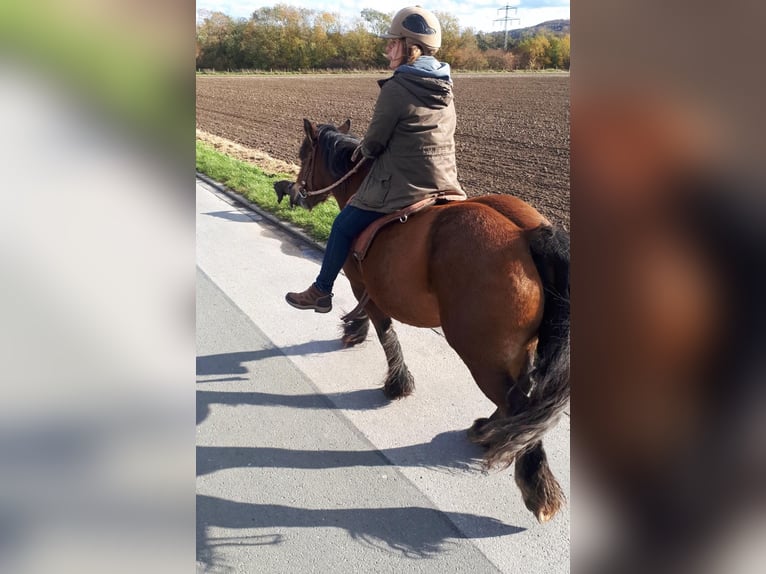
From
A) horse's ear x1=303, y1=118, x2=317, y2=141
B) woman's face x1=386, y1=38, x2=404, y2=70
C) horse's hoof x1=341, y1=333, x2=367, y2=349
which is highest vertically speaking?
woman's face x1=386, y1=38, x2=404, y2=70

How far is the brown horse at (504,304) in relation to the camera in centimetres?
293

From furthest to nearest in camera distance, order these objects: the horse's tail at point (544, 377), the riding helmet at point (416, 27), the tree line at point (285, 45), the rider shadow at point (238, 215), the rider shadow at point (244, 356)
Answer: the tree line at point (285, 45), the rider shadow at point (238, 215), the rider shadow at point (244, 356), the riding helmet at point (416, 27), the horse's tail at point (544, 377)

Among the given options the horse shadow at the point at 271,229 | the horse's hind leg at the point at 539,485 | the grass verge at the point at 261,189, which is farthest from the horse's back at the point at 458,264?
the grass verge at the point at 261,189

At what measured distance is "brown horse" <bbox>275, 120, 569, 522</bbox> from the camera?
9.62 ft

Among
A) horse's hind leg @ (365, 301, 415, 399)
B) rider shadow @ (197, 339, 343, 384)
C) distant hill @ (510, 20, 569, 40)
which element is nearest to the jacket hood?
horse's hind leg @ (365, 301, 415, 399)

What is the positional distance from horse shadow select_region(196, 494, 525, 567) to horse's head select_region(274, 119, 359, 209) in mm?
2223

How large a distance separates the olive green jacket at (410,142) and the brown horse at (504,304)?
6.9 inches

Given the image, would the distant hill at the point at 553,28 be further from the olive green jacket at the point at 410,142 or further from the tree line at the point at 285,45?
the tree line at the point at 285,45

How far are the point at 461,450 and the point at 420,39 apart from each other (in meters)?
2.42

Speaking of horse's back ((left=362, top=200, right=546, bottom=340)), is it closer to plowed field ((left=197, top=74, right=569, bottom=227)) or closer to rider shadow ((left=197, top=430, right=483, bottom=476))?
plowed field ((left=197, top=74, right=569, bottom=227))

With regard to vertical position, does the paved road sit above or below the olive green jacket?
below
